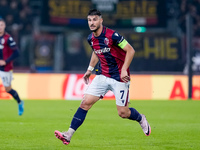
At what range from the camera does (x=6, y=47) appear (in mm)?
13633

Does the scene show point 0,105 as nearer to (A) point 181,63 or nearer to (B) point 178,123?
(B) point 178,123

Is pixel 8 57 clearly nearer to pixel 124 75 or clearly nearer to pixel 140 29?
pixel 124 75

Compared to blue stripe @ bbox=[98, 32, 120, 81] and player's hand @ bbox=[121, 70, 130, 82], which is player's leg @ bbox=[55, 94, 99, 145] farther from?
player's hand @ bbox=[121, 70, 130, 82]

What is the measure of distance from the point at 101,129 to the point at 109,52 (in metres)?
2.45

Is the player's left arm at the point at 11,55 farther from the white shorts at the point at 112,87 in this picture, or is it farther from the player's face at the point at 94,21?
the player's face at the point at 94,21

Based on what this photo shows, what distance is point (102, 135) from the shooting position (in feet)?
32.0

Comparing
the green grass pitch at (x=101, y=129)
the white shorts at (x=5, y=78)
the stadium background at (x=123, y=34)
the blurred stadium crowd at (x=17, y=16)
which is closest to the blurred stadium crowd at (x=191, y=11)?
the stadium background at (x=123, y=34)

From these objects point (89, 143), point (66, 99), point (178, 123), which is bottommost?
point (66, 99)

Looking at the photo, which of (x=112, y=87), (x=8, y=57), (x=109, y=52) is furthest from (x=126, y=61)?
(x=8, y=57)

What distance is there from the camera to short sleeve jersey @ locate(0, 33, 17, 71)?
1340 centimetres

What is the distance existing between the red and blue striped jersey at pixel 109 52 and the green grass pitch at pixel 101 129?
1.16 meters

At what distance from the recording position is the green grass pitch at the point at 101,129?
336 inches

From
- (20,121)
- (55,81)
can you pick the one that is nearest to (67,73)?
(55,81)

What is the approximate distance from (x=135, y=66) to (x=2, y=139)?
13.7 m
